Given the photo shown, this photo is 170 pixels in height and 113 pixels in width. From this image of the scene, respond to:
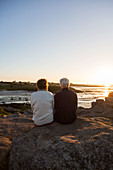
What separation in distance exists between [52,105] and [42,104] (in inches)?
19.0

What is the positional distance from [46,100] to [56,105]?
68 centimetres

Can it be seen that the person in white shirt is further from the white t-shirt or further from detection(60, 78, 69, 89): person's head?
detection(60, 78, 69, 89): person's head

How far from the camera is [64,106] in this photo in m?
5.91

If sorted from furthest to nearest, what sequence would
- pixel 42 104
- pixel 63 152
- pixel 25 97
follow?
pixel 25 97
pixel 42 104
pixel 63 152

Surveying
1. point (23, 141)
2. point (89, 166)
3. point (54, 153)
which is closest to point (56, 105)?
point (23, 141)

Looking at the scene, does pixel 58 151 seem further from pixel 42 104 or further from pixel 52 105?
pixel 52 105

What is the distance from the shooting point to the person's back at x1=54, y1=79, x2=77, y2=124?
590 cm

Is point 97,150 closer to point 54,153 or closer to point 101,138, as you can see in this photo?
point 101,138

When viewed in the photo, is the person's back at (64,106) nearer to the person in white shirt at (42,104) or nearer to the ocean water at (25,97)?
the person in white shirt at (42,104)

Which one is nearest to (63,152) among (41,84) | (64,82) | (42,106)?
(42,106)

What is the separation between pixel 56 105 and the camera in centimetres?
598

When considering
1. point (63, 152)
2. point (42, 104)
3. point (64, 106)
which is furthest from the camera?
point (64, 106)

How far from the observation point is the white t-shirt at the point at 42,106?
214 inches

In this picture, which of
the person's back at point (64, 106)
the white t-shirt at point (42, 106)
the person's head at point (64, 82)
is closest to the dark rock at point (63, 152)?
the white t-shirt at point (42, 106)
